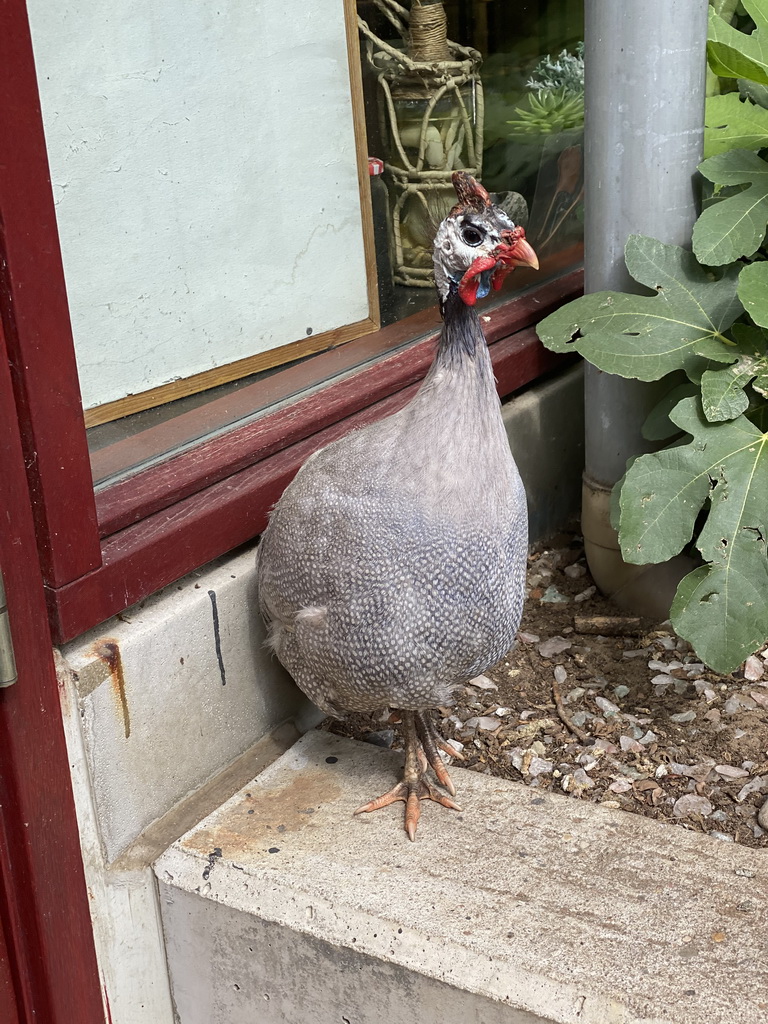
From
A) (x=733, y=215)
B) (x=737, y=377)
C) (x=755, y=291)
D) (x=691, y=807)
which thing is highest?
(x=733, y=215)

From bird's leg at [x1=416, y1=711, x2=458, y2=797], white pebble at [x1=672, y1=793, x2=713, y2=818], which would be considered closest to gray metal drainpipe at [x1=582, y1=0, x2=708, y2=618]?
white pebble at [x1=672, y1=793, x2=713, y2=818]

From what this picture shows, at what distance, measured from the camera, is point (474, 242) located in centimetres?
174

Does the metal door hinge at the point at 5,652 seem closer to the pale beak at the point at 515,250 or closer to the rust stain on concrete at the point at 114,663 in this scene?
the rust stain on concrete at the point at 114,663

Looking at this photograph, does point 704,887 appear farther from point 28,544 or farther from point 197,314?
point 197,314

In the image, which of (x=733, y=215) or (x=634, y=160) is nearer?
(x=733, y=215)

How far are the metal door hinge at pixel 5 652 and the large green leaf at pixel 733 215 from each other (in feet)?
4.93

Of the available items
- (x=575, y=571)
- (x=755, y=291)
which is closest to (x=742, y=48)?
(x=755, y=291)

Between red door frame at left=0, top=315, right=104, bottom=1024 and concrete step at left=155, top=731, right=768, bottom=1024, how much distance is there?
0.57ft

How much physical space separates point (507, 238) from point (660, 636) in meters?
1.25

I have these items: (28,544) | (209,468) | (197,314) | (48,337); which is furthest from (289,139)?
(28,544)

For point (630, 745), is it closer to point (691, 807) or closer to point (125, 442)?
point (691, 807)

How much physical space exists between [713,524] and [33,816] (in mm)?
1317

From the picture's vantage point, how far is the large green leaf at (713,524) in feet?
6.92

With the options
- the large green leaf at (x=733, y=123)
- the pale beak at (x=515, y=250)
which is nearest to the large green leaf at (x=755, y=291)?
the large green leaf at (x=733, y=123)
